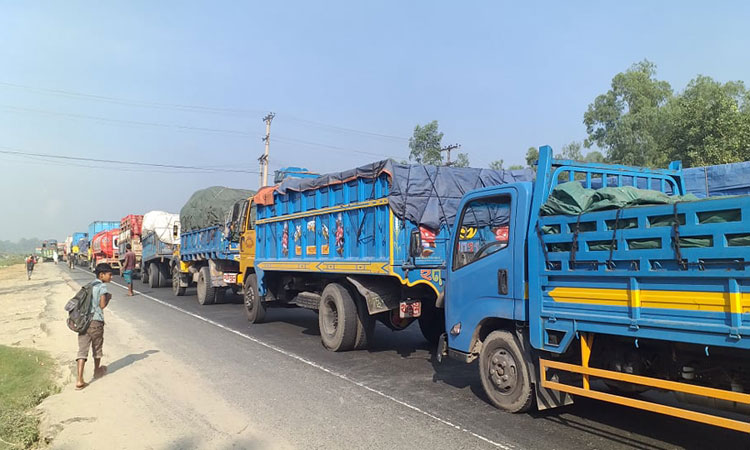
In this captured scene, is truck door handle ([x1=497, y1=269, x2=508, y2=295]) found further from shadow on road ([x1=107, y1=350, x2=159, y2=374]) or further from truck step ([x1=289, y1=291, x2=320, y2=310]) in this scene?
shadow on road ([x1=107, y1=350, x2=159, y2=374])

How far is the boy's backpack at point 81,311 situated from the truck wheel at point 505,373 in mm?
4968

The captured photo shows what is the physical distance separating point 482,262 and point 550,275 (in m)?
0.95

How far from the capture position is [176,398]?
591cm

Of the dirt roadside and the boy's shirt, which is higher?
the boy's shirt

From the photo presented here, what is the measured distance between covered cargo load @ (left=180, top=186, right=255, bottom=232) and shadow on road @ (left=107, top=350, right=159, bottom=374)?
7.09m

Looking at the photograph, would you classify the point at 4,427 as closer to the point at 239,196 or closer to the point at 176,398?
the point at 176,398

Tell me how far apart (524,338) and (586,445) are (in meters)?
1.01

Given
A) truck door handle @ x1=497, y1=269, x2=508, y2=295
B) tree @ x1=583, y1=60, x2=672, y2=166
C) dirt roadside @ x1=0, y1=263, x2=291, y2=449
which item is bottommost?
dirt roadside @ x1=0, y1=263, x2=291, y2=449

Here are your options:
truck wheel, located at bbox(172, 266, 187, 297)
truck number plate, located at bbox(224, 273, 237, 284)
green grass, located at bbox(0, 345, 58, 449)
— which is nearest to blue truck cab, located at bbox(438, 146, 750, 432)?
green grass, located at bbox(0, 345, 58, 449)

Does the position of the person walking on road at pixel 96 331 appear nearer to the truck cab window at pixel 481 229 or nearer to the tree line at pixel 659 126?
the truck cab window at pixel 481 229

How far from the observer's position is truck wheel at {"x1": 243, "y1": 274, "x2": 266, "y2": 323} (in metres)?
11.4

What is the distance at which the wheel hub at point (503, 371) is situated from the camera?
16.3 ft

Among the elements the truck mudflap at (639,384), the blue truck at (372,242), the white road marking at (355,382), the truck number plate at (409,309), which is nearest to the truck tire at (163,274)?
the white road marking at (355,382)

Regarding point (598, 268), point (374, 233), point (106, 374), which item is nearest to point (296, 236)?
point (374, 233)
